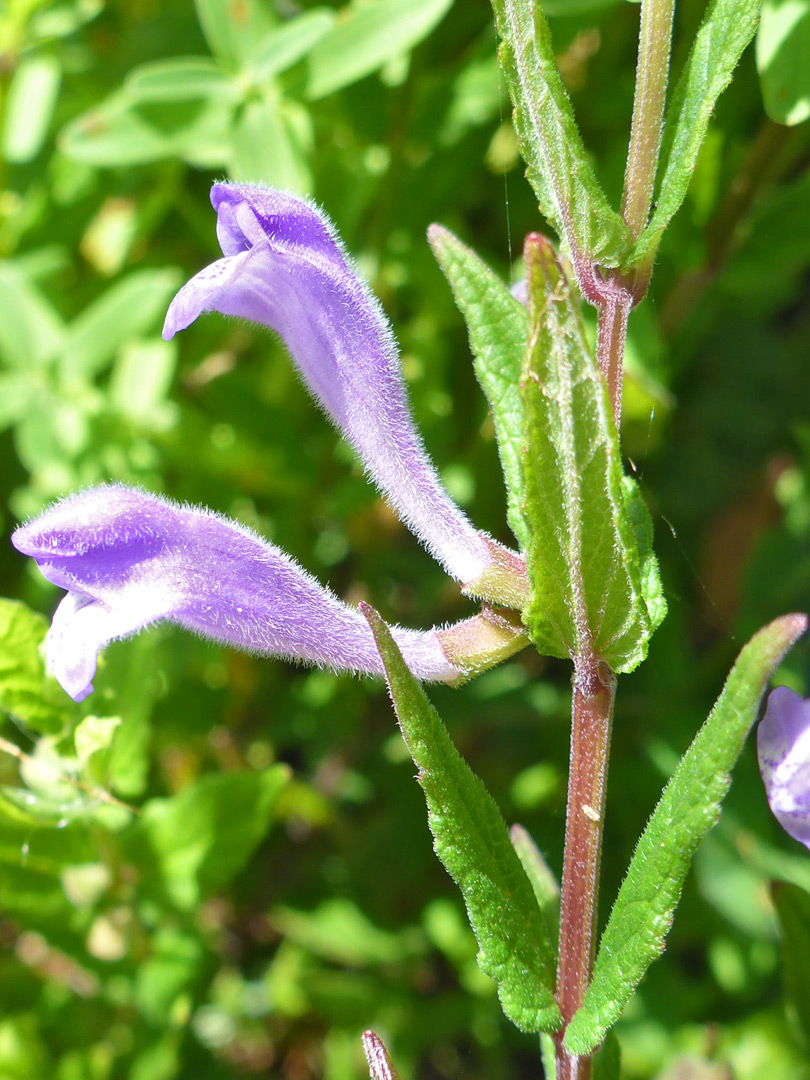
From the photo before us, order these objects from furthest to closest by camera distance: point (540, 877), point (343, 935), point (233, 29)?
point (343, 935), point (233, 29), point (540, 877)

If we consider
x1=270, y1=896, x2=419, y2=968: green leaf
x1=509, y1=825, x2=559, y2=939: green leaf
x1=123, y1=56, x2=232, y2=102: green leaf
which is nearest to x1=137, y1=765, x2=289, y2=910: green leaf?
x1=509, y1=825, x2=559, y2=939: green leaf

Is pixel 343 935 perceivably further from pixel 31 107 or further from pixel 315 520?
pixel 31 107

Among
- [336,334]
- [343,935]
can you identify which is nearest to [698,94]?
[336,334]

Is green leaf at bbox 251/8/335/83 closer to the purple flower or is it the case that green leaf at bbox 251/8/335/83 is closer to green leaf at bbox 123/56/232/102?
green leaf at bbox 123/56/232/102

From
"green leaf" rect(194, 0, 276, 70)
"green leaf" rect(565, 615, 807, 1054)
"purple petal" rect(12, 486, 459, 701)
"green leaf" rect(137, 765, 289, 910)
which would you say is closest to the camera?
"green leaf" rect(565, 615, 807, 1054)

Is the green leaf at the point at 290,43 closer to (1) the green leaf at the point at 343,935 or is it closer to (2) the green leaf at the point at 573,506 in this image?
(2) the green leaf at the point at 573,506

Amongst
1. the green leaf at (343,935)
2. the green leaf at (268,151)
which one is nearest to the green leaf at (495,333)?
the green leaf at (268,151)
